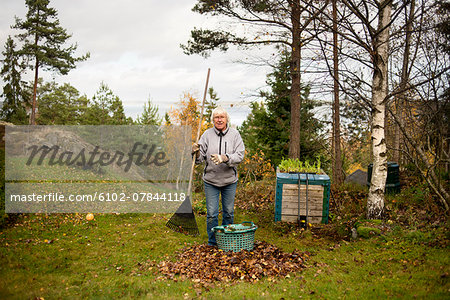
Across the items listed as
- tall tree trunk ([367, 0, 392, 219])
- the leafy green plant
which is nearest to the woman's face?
the leafy green plant

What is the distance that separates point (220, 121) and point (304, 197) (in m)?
2.19

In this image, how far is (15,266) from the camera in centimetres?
370

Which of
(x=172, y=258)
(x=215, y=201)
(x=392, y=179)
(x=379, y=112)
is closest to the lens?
(x=172, y=258)

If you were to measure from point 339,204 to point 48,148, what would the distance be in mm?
9705

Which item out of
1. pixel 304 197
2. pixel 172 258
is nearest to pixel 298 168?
pixel 304 197

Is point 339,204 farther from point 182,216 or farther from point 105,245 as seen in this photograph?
point 105,245

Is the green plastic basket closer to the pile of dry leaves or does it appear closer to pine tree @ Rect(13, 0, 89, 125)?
the pile of dry leaves

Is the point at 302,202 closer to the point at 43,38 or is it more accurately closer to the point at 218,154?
the point at 218,154

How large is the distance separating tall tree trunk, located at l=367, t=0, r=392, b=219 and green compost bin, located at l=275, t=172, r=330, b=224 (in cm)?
76

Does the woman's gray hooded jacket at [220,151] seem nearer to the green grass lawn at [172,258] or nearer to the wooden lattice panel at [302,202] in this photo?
the green grass lawn at [172,258]

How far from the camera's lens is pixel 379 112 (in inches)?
212

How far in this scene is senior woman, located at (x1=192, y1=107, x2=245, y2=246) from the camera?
4.47 meters

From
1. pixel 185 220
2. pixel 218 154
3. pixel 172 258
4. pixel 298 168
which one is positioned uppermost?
pixel 218 154

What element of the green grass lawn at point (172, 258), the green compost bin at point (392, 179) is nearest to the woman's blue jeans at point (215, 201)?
the green grass lawn at point (172, 258)
